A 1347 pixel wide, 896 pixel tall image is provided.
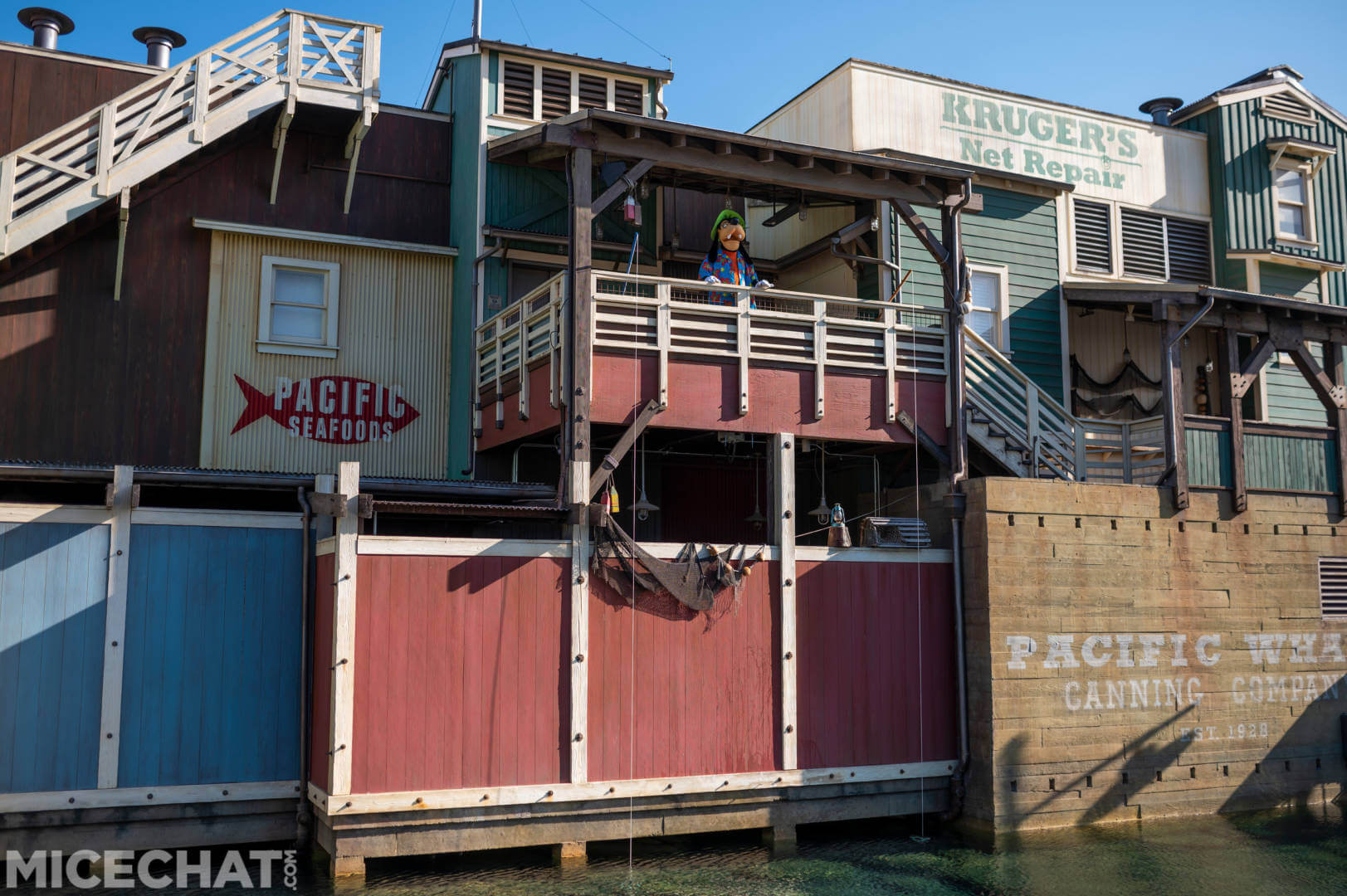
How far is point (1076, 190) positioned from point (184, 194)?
14.7 metres

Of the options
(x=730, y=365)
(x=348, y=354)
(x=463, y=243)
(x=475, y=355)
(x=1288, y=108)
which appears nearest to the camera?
(x=730, y=365)

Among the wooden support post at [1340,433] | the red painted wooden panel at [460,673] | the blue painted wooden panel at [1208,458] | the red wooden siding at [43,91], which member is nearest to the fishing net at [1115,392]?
the wooden support post at [1340,433]

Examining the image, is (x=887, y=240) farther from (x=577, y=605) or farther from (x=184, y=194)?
(x=184, y=194)

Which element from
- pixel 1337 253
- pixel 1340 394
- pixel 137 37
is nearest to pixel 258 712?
pixel 137 37

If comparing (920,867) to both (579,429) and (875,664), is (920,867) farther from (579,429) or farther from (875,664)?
(579,429)

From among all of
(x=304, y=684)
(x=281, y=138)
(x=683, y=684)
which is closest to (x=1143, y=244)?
(x=683, y=684)

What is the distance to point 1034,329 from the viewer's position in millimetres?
19484

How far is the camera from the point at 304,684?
1288cm

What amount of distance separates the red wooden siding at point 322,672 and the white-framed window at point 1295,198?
746 inches

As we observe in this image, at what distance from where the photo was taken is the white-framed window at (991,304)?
1905cm

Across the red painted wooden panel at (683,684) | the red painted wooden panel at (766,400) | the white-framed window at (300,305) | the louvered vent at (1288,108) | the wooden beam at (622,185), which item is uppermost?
the louvered vent at (1288,108)

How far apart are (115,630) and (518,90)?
1003 centimetres

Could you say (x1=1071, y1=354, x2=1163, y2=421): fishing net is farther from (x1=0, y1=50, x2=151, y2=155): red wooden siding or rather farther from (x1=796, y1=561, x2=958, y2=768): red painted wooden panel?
(x1=0, y1=50, x2=151, y2=155): red wooden siding

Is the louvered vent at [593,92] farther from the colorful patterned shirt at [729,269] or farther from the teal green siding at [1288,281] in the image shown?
the teal green siding at [1288,281]
